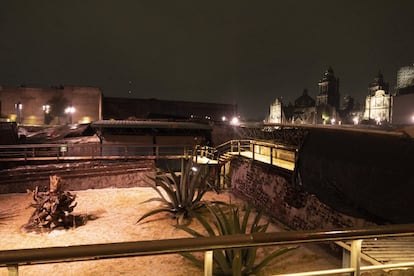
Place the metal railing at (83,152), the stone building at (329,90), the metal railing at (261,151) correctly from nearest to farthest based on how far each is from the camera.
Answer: the metal railing at (261,151), the metal railing at (83,152), the stone building at (329,90)

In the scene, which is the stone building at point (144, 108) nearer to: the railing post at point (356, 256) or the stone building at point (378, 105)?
the railing post at point (356, 256)

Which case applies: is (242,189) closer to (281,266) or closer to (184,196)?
(184,196)

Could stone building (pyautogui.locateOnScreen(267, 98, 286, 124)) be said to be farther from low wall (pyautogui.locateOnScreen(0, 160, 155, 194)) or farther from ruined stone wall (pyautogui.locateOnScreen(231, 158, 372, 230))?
low wall (pyautogui.locateOnScreen(0, 160, 155, 194))

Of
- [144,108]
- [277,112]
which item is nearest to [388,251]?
[144,108]

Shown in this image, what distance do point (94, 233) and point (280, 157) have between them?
9.02 m

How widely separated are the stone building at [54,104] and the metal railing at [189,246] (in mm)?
35720

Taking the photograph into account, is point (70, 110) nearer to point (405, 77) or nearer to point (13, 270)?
point (13, 270)

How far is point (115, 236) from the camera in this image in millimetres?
6844

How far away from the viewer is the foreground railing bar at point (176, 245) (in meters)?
1.32

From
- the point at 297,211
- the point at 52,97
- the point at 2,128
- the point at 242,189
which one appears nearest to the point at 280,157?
the point at 242,189

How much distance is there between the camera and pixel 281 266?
5465 millimetres

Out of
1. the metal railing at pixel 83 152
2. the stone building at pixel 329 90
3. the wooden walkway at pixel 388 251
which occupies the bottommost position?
the wooden walkway at pixel 388 251

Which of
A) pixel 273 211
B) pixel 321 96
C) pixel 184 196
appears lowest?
pixel 273 211

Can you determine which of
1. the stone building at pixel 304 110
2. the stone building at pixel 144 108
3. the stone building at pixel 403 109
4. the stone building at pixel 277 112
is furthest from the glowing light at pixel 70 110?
the stone building at pixel 277 112
